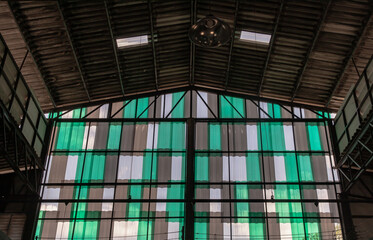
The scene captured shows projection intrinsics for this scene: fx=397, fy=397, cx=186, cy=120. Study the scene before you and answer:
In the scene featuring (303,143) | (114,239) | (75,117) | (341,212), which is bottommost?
(114,239)

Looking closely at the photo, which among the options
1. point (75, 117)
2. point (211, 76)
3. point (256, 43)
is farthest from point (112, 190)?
point (256, 43)

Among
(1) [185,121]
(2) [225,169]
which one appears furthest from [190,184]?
(1) [185,121]

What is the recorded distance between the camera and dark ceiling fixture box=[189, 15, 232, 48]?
1302cm

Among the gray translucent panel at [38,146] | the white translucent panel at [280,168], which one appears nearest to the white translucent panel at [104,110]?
the gray translucent panel at [38,146]

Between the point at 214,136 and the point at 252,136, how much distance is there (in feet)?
7.53

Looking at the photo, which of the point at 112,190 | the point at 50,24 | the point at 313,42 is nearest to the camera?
the point at 50,24

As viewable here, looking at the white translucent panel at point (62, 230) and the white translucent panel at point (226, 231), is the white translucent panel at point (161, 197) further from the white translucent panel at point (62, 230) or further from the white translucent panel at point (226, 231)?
the white translucent panel at point (62, 230)

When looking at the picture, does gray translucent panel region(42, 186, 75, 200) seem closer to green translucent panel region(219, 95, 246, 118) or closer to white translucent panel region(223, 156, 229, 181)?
white translucent panel region(223, 156, 229, 181)

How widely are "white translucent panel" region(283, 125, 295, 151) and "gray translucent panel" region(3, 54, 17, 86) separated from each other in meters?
15.3

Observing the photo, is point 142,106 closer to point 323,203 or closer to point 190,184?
point 190,184

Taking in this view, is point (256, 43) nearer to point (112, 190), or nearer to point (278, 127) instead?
point (278, 127)

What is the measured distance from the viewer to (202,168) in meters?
23.0

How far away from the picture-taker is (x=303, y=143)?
2366 centimetres

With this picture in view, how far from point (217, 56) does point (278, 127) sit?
18.8 ft
